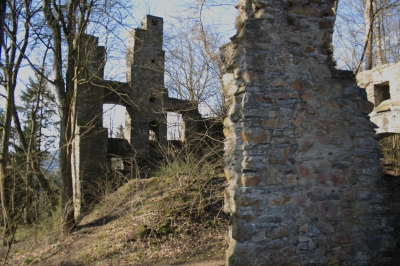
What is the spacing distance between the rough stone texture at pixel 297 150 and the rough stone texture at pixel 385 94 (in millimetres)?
3135

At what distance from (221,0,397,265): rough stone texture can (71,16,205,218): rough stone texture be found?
7702 millimetres

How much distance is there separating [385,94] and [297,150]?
5.01 meters

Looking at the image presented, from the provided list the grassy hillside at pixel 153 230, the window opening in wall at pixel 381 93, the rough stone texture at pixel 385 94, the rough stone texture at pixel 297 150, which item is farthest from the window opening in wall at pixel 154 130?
the rough stone texture at pixel 297 150

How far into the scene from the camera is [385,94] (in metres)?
8.38

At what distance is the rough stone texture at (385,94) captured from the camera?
757 cm

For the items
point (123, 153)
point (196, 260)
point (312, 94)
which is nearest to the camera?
point (312, 94)

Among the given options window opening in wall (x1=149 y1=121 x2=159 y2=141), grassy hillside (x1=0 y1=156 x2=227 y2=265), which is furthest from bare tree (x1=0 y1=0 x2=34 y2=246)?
window opening in wall (x1=149 y1=121 x2=159 y2=141)

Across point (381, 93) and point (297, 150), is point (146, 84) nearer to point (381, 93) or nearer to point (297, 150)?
point (381, 93)

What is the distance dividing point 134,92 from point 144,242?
10.8 metres

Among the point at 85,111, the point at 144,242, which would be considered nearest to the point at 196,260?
the point at 144,242

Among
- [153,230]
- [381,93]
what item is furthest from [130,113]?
[381,93]

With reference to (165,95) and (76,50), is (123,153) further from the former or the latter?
(76,50)

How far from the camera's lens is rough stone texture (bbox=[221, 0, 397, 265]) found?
438 cm

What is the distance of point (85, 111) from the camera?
46.0 feet
